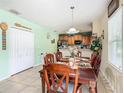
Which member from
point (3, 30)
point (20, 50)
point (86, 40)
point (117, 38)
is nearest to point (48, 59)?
point (117, 38)

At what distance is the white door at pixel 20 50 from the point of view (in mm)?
3954

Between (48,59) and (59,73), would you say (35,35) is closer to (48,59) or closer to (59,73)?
(48,59)

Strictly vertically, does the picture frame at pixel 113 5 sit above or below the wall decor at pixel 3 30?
above

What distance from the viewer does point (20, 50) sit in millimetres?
4414

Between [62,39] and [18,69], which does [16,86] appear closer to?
[18,69]

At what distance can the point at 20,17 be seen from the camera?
4.29 metres

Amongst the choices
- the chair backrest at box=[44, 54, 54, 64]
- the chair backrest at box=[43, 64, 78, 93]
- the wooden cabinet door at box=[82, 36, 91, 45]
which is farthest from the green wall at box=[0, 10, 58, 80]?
the wooden cabinet door at box=[82, 36, 91, 45]

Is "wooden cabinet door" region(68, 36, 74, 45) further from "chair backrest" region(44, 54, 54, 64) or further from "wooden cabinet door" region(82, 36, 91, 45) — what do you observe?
"chair backrest" region(44, 54, 54, 64)

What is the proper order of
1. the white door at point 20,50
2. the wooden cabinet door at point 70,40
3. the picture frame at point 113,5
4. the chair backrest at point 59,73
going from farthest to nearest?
the wooden cabinet door at point 70,40 → the white door at point 20,50 → the picture frame at point 113,5 → the chair backrest at point 59,73

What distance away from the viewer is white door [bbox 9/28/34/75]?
3.95m

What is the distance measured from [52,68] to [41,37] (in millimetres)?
4893

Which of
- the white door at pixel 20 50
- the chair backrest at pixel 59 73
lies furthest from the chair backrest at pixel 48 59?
the white door at pixel 20 50

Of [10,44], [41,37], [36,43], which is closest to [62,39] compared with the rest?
[41,37]

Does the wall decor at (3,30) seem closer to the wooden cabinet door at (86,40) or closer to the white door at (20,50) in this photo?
the white door at (20,50)
